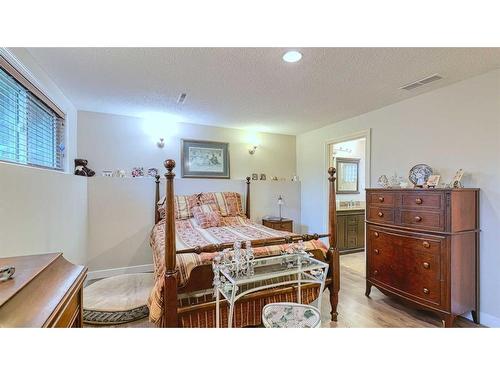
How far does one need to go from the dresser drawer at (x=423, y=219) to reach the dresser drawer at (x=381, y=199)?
0.17 metres

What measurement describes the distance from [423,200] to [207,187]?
2.91m

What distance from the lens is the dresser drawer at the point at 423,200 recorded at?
6.69 feet

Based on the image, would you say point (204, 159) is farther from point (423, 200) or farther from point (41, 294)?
point (41, 294)

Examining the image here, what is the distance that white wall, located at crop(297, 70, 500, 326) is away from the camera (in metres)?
2.05

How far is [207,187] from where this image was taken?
3885mm

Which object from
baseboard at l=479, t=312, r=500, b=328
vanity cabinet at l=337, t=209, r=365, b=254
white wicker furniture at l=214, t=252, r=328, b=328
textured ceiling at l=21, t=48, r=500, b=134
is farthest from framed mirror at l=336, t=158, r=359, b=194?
white wicker furniture at l=214, t=252, r=328, b=328

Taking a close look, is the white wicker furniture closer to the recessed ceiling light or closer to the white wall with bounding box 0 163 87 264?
the white wall with bounding box 0 163 87 264

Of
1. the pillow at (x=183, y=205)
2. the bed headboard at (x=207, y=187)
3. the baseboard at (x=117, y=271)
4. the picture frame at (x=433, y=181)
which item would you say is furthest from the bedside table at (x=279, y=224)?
the picture frame at (x=433, y=181)

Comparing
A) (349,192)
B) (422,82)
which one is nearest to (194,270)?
(422,82)

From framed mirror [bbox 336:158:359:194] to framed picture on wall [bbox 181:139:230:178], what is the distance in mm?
2379

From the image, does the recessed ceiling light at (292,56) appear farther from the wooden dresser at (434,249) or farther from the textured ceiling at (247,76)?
the wooden dresser at (434,249)
